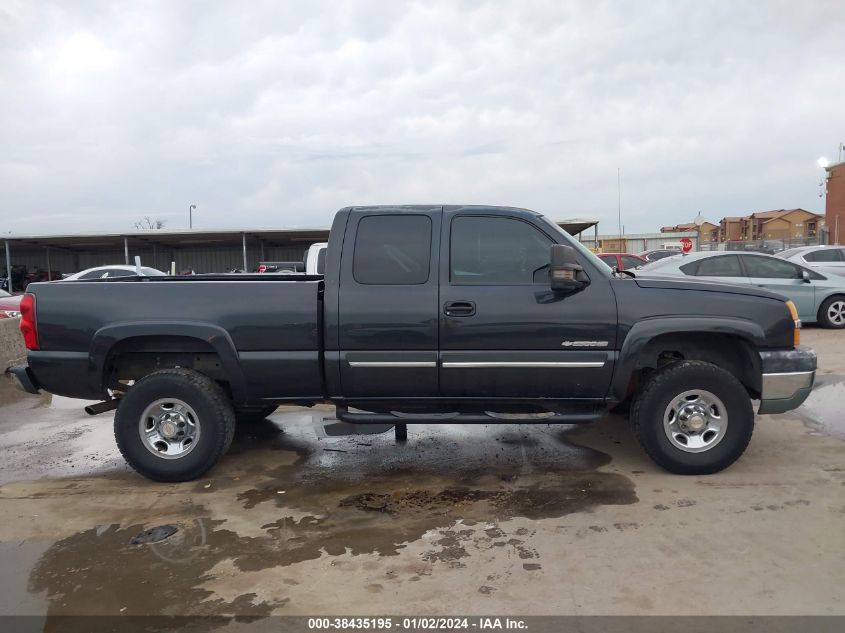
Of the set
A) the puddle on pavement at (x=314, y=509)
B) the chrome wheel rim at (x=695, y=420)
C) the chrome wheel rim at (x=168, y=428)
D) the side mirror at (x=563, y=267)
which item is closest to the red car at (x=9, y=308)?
Answer: the puddle on pavement at (x=314, y=509)

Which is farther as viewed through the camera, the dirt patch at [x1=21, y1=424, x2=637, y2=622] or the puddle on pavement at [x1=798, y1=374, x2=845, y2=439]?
the puddle on pavement at [x1=798, y1=374, x2=845, y2=439]

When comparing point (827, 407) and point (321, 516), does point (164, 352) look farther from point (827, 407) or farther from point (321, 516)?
point (827, 407)

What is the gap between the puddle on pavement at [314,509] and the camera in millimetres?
3227

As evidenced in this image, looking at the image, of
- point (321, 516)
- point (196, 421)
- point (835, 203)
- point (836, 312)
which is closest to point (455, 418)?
point (321, 516)

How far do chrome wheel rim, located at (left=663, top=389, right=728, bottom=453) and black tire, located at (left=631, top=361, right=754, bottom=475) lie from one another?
0.02 meters

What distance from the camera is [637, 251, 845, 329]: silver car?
1030cm

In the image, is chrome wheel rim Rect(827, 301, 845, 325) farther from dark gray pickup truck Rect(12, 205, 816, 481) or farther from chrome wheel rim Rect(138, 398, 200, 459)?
chrome wheel rim Rect(138, 398, 200, 459)

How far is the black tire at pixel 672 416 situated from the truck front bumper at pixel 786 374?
20 cm

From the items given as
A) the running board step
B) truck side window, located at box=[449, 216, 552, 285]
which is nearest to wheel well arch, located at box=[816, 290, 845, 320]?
the running board step

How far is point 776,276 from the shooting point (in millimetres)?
10570

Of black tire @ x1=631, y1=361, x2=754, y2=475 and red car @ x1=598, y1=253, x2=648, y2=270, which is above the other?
red car @ x1=598, y1=253, x2=648, y2=270

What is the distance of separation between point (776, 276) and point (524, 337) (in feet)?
27.1

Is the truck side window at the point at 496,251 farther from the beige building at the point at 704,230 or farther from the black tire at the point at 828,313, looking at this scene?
the beige building at the point at 704,230

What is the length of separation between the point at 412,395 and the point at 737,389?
2.30 m
